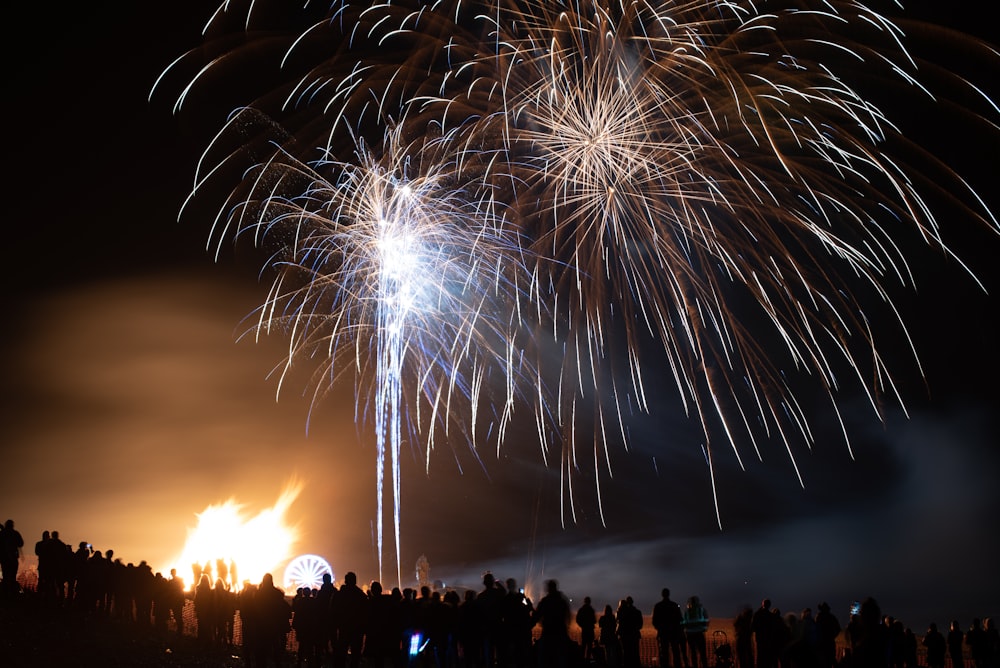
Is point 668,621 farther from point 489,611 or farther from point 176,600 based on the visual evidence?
point 176,600

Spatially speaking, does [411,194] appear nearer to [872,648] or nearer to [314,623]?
[314,623]

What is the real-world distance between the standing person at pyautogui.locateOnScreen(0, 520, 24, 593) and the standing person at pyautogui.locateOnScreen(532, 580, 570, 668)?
10.6 meters

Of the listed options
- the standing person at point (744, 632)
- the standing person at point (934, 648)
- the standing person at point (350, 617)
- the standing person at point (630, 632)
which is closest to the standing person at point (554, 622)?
the standing person at point (630, 632)

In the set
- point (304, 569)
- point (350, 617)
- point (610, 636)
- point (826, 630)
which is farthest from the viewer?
point (304, 569)

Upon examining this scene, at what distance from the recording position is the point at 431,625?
1364cm

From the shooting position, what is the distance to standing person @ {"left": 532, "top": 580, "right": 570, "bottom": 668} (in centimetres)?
1326

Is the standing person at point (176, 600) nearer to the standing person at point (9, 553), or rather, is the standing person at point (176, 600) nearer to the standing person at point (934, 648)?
the standing person at point (9, 553)

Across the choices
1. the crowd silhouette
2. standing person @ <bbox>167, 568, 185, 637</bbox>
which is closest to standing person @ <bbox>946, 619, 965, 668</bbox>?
the crowd silhouette

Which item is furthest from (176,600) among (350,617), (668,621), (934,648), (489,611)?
(934,648)

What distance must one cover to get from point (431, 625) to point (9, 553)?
358 inches

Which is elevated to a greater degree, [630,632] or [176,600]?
[176,600]

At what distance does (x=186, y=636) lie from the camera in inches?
691

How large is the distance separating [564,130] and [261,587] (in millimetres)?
11127

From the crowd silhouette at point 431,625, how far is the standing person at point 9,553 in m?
0.02
